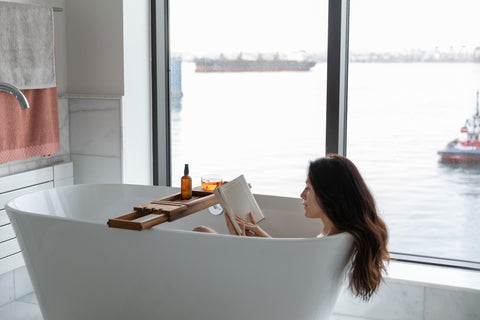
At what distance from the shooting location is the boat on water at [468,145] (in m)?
3.18

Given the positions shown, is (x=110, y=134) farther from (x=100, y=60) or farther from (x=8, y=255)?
Answer: (x=8, y=255)

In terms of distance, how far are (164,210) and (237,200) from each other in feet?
Result: 1.07

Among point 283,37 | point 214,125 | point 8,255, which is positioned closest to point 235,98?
point 214,125

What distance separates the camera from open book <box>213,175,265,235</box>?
8.37ft

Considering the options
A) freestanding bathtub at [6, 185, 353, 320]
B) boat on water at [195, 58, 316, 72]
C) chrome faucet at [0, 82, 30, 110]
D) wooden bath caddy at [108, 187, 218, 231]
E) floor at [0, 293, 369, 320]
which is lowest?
floor at [0, 293, 369, 320]

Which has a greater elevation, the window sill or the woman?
the woman

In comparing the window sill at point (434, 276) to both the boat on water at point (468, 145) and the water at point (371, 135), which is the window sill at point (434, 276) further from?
the boat on water at point (468, 145)

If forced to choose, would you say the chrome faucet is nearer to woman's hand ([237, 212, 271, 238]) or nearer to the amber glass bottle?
the amber glass bottle

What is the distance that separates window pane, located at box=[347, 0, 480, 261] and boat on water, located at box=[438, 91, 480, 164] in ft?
0.09

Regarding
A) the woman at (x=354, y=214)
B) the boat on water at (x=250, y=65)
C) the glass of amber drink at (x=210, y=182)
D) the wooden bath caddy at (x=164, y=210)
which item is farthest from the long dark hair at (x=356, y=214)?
the boat on water at (x=250, y=65)

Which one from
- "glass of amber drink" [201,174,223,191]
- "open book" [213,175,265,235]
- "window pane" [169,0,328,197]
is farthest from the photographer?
"window pane" [169,0,328,197]

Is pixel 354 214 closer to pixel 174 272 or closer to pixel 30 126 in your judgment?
pixel 174 272

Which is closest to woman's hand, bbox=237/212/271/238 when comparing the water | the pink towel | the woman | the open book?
the open book

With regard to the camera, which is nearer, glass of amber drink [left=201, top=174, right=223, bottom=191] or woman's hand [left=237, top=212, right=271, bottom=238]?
woman's hand [left=237, top=212, right=271, bottom=238]
